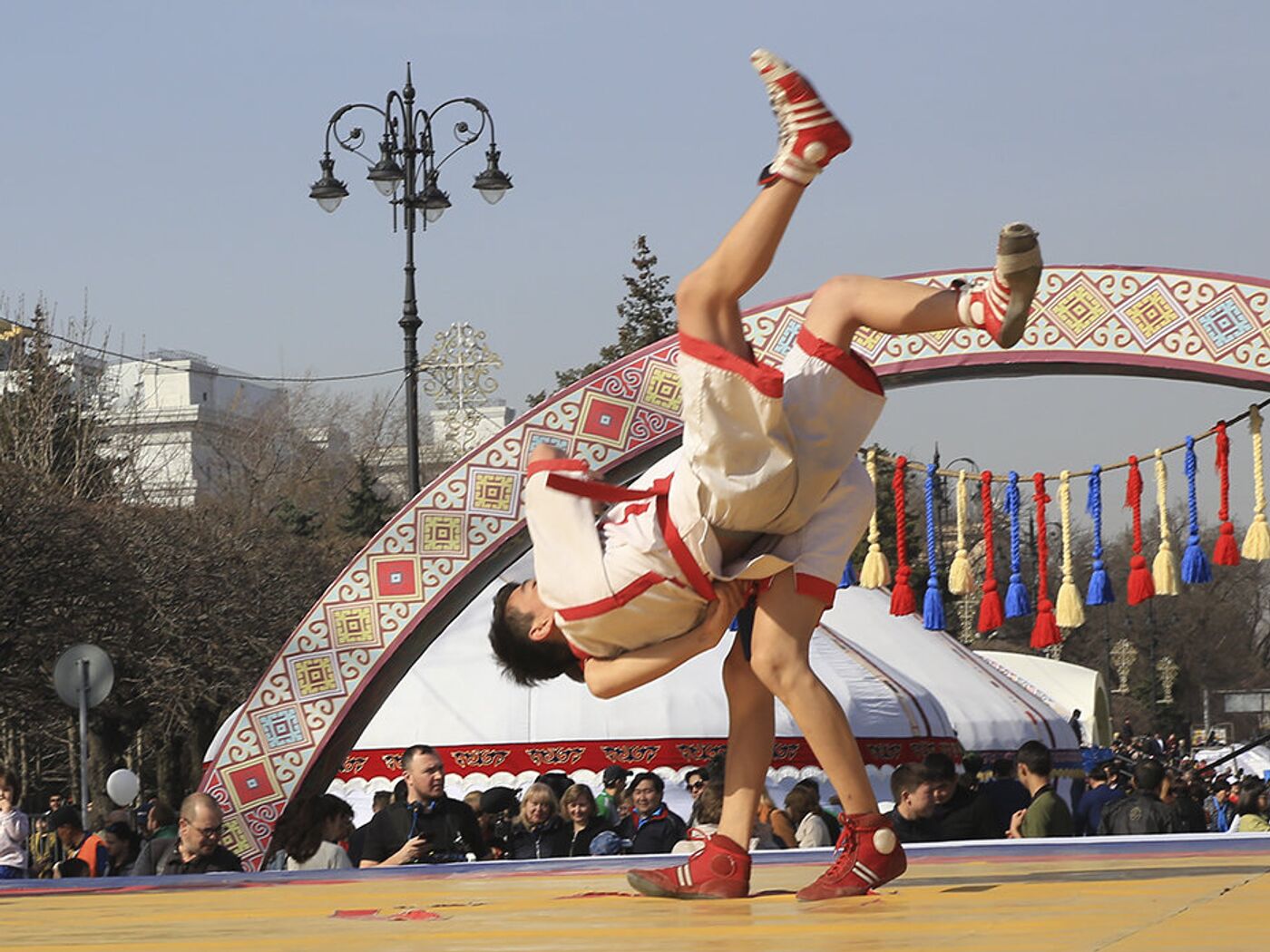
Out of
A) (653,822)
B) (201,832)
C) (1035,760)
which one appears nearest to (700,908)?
(201,832)

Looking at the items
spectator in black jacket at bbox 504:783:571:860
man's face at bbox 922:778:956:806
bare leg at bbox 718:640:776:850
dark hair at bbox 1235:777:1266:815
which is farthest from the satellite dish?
bare leg at bbox 718:640:776:850

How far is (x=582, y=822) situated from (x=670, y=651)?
515 cm

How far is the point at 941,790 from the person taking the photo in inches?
323

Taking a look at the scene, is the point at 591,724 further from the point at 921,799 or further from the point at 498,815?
the point at 921,799

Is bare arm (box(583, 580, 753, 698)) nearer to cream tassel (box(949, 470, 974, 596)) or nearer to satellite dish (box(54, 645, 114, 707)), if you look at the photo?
cream tassel (box(949, 470, 974, 596))

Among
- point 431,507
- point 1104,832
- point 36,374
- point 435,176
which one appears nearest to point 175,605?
point 36,374

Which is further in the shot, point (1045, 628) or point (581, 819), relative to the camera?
point (1045, 628)

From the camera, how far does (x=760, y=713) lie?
480 cm

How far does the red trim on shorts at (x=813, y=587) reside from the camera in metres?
4.61

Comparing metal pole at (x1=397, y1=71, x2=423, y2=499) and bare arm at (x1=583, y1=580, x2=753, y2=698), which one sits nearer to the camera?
bare arm at (x1=583, y1=580, x2=753, y2=698)

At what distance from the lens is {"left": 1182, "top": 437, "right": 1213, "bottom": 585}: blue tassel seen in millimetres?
10781

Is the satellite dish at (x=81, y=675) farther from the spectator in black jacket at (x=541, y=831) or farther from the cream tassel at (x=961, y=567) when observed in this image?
the cream tassel at (x=961, y=567)

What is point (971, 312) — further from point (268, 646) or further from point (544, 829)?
point (268, 646)

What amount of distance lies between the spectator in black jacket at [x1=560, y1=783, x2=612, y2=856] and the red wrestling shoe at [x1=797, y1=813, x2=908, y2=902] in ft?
16.4
